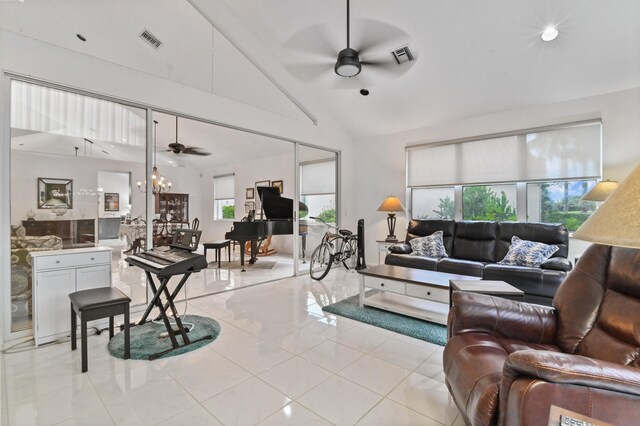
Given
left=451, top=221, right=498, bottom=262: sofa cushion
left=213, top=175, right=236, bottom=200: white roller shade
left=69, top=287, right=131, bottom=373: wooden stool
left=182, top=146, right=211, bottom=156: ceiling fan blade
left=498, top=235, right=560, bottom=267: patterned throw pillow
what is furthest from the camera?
left=213, top=175, right=236, bottom=200: white roller shade

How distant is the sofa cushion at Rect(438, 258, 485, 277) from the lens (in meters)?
3.88

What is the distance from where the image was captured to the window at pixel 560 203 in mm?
4148

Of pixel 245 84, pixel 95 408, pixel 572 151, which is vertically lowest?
pixel 95 408

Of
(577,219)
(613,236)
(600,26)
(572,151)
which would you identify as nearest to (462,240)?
(577,219)

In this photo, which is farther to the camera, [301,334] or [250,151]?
[250,151]

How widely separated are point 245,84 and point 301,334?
145 inches

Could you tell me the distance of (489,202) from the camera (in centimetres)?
495

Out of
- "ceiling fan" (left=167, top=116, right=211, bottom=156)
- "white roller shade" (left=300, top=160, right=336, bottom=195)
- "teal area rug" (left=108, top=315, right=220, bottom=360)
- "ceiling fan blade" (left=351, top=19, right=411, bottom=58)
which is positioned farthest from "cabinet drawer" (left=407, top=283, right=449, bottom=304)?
"ceiling fan" (left=167, top=116, right=211, bottom=156)

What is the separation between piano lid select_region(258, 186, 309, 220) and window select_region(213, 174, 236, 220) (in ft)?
3.22

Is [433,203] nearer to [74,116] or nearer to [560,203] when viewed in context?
[560,203]

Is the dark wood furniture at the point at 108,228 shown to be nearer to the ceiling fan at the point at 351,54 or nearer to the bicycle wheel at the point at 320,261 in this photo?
the ceiling fan at the point at 351,54

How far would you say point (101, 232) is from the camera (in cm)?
324

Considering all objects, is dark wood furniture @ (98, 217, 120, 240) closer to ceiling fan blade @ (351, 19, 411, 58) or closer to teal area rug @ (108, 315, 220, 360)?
teal area rug @ (108, 315, 220, 360)

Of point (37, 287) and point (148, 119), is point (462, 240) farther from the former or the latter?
point (37, 287)
